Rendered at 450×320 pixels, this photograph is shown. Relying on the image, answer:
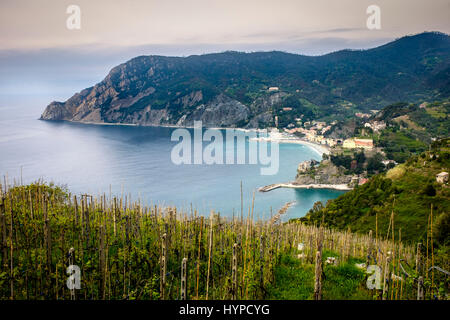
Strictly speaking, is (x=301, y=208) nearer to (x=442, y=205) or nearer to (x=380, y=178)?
(x=380, y=178)

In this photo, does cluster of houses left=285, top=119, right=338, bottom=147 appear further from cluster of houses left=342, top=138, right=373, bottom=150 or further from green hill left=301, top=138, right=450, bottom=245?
green hill left=301, top=138, right=450, bottom=245

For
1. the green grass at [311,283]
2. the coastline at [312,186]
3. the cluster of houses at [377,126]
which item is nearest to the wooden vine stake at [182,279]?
the green grass at [311,283]

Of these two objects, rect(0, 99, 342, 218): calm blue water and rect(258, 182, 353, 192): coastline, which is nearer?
rect(0, 99, 342, 218): calm blue water

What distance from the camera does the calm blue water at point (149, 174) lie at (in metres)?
39.7

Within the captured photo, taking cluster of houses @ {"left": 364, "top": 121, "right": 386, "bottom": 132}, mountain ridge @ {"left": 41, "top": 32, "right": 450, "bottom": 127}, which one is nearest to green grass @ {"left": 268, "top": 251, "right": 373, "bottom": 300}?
cluster of houses @ {"left": 364, "top": 121, "right": 386, "bottom": 132}

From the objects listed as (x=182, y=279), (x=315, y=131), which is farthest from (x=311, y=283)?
(x=315, y=131)

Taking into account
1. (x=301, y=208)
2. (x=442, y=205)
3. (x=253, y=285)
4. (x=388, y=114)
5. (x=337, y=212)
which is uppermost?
(x=388, y=114)

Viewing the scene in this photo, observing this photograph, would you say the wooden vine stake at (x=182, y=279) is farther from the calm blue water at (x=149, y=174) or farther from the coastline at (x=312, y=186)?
the coastline at (x=312, y=186)

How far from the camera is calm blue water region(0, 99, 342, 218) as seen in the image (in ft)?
130

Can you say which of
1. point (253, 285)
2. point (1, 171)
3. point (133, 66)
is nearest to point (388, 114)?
point (1, 171)

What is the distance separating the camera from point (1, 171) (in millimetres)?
39656

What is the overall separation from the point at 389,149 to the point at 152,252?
63.8 m

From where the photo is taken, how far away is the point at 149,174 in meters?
48.6

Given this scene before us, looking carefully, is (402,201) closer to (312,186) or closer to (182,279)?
(182,279)
